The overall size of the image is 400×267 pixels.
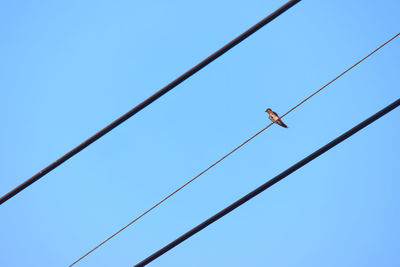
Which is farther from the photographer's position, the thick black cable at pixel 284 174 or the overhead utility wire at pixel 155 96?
the overhead utility wire at pixel 155 96

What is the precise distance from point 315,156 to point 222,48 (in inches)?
42.8

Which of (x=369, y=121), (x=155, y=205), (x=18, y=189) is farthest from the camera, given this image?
(x=155, y=205)

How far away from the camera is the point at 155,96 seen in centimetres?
325

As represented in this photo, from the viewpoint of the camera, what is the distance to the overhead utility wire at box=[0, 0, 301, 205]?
10.5ft

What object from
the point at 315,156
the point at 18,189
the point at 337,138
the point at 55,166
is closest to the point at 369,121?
the point at 337,138

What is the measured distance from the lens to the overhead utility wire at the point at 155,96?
3.20m

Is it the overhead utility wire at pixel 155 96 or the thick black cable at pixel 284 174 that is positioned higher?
the overhead utility wire at pixel 155 96

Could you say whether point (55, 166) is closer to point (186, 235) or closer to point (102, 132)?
point (102, 132)

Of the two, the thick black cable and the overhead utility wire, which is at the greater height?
the overhead utility wire

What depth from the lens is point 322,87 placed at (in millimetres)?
3699

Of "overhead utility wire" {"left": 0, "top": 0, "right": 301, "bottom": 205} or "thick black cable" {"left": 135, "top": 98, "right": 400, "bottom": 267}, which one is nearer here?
"thick black cable" {"left": 135, "top": 98, "right": 400, "bottom": 267}

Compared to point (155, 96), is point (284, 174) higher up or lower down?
lower down

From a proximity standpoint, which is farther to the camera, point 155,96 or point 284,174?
point 155,96

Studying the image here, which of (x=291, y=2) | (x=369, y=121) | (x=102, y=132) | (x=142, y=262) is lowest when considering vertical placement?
(x=142, y=262)
